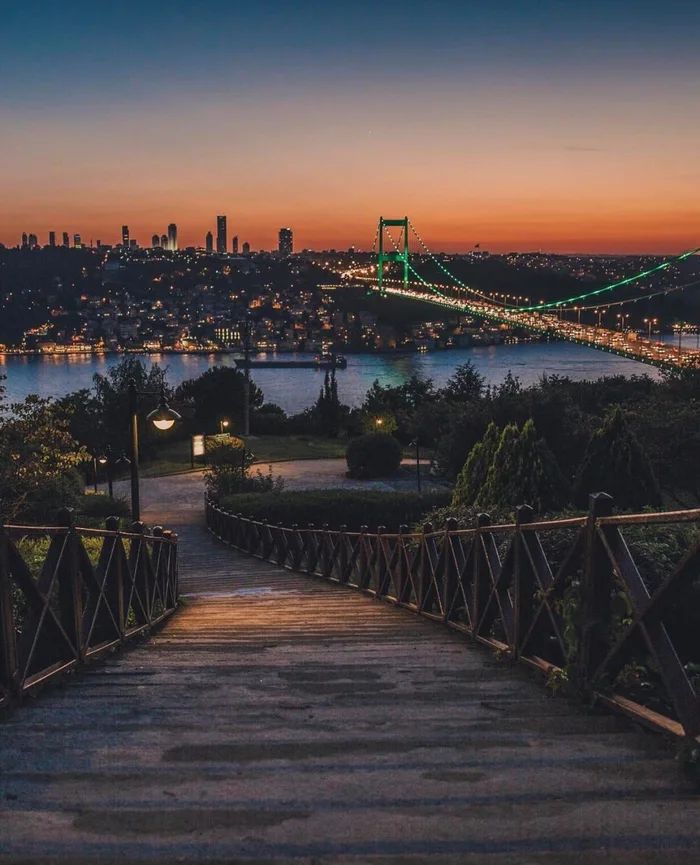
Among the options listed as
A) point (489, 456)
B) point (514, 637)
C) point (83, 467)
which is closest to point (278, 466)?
point (83, 467)

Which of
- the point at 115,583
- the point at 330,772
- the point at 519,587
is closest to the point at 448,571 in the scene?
the point at 519,587

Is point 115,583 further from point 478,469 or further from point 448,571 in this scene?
point 478,469

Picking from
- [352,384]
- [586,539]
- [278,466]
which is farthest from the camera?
[352,384]

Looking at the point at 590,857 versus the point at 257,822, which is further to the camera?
the point at 257,822

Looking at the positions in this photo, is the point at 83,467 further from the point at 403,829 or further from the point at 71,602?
the point at 403,829

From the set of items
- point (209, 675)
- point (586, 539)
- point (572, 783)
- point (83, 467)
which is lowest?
point (83, 467)

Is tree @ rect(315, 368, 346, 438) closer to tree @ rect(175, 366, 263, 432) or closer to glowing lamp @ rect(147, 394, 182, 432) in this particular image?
tree @ rect(175, 366, 263, 432)
